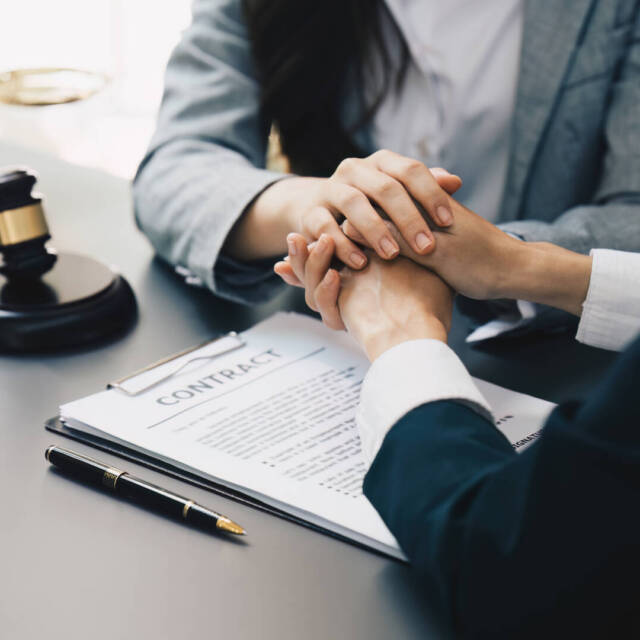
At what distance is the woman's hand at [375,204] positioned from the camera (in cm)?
74

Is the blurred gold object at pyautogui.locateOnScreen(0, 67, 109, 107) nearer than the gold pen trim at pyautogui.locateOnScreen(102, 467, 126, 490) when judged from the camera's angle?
No

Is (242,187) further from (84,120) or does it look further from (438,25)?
(84,120)

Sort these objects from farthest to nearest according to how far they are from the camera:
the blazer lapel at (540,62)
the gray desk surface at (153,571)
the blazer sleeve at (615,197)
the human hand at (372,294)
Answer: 1. the blazer lapel at (540,62)
2. the blazer sleeve at (615,197)
3. the human hand at (372,294)
4. the gray desk surface at (153,571)

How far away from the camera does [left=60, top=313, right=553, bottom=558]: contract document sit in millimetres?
567

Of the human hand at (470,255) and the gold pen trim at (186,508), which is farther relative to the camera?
the human hand at (470,255)

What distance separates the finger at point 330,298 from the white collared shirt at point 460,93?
49cm

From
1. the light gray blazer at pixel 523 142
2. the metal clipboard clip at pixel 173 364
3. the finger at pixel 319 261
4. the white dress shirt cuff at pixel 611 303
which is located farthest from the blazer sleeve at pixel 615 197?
the metal clipboard clip at pixel 173 364

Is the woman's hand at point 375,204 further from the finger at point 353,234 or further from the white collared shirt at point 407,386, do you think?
the white collared shirt at point 407,386

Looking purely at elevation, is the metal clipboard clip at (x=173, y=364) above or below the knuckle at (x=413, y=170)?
below

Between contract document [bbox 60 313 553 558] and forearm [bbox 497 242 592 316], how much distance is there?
4.4 inches

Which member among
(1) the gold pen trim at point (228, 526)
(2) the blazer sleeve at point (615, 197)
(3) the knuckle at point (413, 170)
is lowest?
(1) the gold pen trim at point (228, 526)

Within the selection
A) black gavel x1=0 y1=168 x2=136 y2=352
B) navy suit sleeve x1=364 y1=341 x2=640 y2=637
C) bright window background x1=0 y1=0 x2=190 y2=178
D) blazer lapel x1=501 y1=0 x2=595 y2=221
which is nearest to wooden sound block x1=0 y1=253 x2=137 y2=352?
black gavel x1=0 y1=168 x2=136 y2=352

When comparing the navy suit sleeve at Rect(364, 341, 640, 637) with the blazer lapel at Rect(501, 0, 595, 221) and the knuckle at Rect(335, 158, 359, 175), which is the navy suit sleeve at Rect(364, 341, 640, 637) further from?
the blazer lapel at Rect(501, 0, 595, 221)

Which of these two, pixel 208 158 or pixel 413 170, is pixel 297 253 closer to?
pixel 413 170
